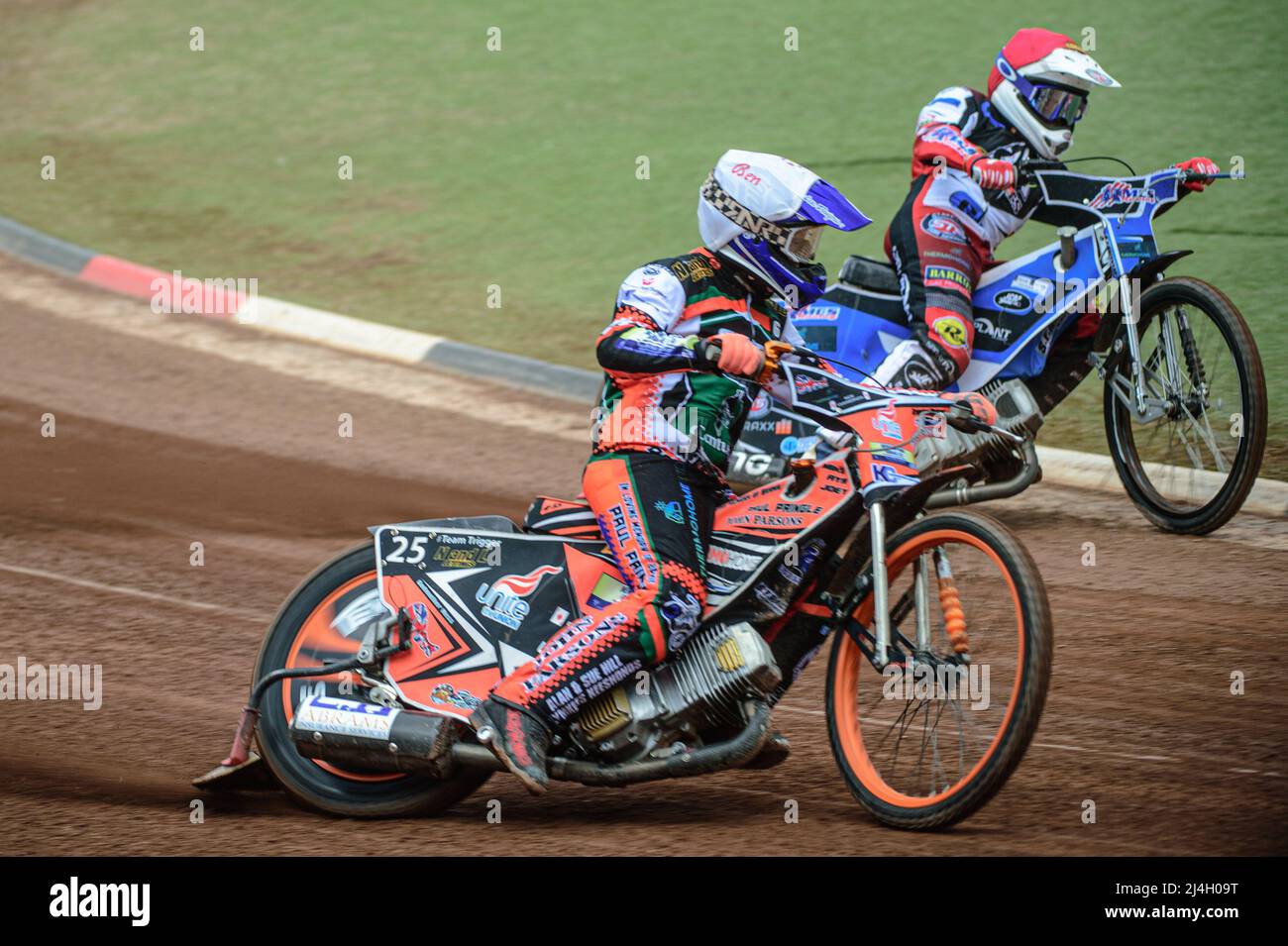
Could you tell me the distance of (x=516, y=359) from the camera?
10.7m

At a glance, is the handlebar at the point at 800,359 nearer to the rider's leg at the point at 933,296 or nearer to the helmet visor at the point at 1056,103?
the rider's leg at the point at 933,296

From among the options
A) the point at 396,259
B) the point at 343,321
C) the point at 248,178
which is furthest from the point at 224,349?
the point at 248,178

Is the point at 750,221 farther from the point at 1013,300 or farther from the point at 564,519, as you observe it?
the point at 1013,300

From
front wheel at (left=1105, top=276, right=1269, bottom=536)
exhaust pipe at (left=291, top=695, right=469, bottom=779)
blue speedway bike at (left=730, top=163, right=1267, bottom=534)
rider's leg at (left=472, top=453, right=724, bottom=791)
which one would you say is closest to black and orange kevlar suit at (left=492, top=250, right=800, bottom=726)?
rider's leg at (left=472, top=453, right=724, bottom=791)

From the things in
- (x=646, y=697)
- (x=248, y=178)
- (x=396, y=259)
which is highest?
(x=248, y=178)

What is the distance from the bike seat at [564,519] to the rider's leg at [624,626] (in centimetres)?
16

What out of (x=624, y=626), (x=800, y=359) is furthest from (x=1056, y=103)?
(x=624, y=626)

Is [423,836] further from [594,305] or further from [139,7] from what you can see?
[139,7]

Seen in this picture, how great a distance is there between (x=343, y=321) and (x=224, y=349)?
80 centimetres

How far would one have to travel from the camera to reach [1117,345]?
8.02 metres

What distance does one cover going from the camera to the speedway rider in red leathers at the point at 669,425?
196 inches

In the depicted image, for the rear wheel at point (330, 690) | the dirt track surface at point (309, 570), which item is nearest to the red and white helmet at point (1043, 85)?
the dirt track surface at point (309, 570)
